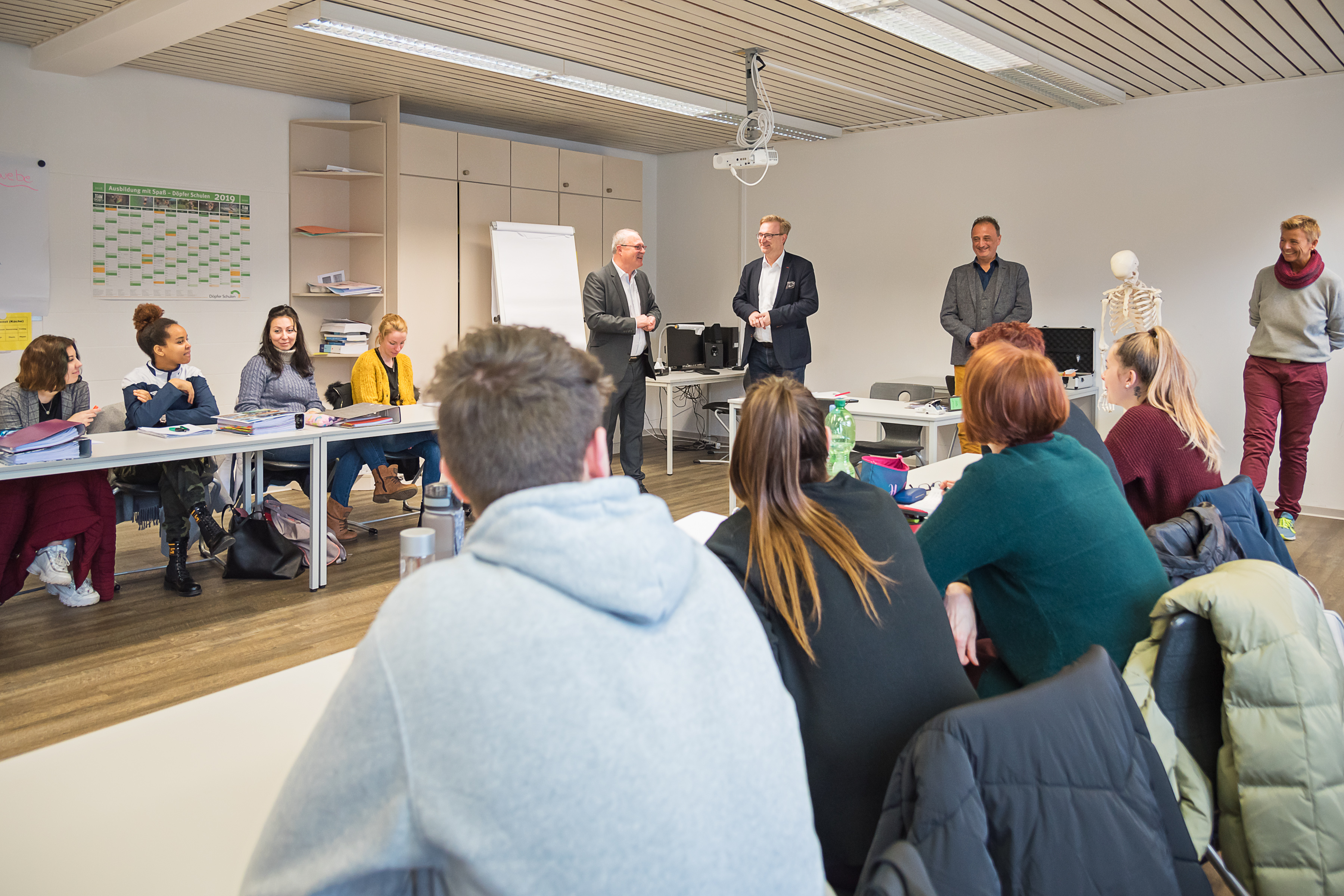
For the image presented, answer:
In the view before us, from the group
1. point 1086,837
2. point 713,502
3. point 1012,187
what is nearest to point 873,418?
point 713,502

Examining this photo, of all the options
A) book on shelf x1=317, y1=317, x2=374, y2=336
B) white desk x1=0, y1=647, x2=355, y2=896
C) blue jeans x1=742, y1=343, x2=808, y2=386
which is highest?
book on shelf x1=317, y1=317, x2=374, y2=336

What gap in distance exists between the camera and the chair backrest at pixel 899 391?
6.28 metres

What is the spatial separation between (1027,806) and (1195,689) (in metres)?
0.64

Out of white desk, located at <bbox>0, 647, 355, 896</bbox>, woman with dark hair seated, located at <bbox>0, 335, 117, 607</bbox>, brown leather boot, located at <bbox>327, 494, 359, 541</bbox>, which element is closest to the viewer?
white desk, located at <bbox>0, 647, 355, 896</bbox>

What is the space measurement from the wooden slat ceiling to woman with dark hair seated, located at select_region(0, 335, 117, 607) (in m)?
1.74

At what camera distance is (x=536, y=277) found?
287 inches

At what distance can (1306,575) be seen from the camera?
4.58 metres

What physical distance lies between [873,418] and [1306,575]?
2.16 m

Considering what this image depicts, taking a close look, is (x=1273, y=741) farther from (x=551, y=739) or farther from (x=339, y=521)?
(x=339, y=521)

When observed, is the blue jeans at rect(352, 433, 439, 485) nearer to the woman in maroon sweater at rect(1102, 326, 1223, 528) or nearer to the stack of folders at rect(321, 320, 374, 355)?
the stack of folders at rect(321, 320, 374, 355)

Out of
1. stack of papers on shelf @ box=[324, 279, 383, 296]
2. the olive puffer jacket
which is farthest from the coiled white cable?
the olive puffer jacket

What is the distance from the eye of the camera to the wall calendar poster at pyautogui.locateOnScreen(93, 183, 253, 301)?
19.0ft

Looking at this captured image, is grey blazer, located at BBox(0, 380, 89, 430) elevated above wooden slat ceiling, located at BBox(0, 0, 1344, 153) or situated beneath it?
situated beneath

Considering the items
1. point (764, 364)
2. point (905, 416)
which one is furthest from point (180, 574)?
point (764, 364)
